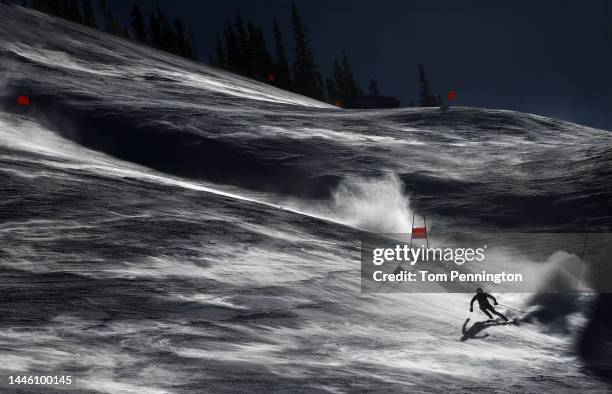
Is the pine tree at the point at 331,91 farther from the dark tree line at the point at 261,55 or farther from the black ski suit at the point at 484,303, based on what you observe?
the black ski suit at the point at 484,303

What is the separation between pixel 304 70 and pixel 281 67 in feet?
12.5

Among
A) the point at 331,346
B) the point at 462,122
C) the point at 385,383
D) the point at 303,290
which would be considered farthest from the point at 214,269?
the point at 462,122

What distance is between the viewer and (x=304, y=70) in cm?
9656

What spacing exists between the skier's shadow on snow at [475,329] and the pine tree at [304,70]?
Result: 82253mm

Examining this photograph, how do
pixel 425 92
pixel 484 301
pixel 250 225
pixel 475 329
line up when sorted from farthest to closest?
1. pixel 425 92
2. pixel 250 225
3. pixel 484 301
4. pixel 475 329

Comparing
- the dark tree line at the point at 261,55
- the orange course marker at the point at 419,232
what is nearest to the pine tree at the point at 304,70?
the dark tree line at the point at 261,55

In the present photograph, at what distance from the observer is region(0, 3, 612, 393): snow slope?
383 inches

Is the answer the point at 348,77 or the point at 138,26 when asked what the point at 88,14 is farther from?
the point at 348,77

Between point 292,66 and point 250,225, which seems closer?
point 250,225

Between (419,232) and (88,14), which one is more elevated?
(88,14)

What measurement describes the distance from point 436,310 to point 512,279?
4.53 metres

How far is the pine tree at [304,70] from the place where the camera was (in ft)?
313

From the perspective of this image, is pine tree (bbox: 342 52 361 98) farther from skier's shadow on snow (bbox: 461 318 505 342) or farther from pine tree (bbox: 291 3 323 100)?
skier's shadow on snow (bbox: 461 318 505 342)

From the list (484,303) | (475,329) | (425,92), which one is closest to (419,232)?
(484,303)
